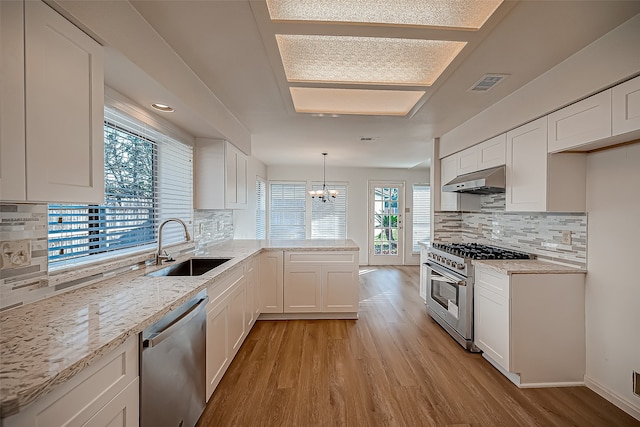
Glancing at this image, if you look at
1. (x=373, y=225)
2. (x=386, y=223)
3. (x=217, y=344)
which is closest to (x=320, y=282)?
(x=217, y=344)

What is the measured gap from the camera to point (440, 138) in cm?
374

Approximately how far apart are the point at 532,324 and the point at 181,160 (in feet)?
10.8

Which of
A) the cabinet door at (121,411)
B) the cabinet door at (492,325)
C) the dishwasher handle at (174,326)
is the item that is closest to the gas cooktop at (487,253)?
the cabinet door at (492,325)

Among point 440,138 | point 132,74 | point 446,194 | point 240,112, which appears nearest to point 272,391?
point 132,74

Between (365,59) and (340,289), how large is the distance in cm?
238

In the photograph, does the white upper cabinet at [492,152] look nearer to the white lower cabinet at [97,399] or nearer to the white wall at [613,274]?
the white wall at [613,274]

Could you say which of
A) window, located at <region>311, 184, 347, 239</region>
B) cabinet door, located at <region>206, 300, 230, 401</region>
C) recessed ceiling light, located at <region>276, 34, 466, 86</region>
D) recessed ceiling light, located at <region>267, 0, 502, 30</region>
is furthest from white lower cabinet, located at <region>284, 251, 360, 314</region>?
window, located at <region>311, 184, 347, 239</region>

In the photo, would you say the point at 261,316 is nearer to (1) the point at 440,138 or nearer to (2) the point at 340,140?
(2) the point at 340,140

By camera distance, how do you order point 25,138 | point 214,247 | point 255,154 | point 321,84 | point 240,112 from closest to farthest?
point 25,138
point 321,84
point 240,112
point 214,247
point 255,154

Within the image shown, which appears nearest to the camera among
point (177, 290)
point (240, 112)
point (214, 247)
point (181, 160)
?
point (177, 290)

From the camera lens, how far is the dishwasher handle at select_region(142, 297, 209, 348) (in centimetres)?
114

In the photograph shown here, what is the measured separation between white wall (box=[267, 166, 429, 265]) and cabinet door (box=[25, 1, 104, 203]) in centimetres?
529

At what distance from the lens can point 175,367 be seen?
1.37 m

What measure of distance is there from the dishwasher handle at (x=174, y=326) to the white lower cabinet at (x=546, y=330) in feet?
7.23
